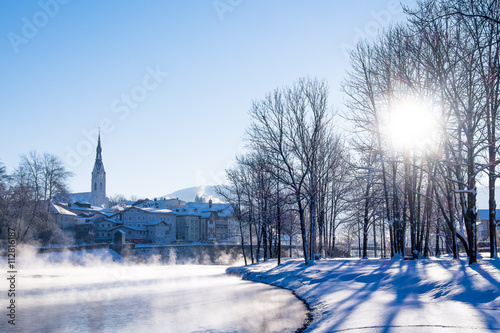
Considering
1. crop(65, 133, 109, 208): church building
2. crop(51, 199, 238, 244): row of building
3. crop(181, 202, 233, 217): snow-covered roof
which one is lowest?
crop(51, 199, 238, 244): row of building

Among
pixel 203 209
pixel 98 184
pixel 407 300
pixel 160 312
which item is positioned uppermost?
pixel 98 184

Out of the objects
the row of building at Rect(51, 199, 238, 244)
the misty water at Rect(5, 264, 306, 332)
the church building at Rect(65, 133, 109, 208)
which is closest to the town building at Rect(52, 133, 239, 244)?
the row of building at Rect(51, 199, 238, 244)

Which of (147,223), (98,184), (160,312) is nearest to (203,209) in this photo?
(147,223)

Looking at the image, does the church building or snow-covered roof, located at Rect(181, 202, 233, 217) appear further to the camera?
the church building

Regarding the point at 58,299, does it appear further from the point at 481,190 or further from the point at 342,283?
the point at 481,190

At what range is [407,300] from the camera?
12.0 metres

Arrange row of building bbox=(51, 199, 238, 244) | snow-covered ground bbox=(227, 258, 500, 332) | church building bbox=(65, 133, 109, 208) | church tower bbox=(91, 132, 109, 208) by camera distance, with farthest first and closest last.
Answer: church tower bbox=(91, 132, 109, 208), church building bbox=(65, 133, 109, 208), row of building bbox=(51, 199, 238, 244), snow-covered ground bbox=(227, 258, 500, 332)

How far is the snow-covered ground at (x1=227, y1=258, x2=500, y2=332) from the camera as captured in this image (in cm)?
871

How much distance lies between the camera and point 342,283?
59.2 ft

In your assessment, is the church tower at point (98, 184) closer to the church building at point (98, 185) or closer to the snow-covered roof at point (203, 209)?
the church building at point (98, 185)

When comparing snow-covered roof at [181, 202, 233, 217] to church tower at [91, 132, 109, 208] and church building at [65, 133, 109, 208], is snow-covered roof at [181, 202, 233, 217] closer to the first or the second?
church building at [65, 133, 109, 208]

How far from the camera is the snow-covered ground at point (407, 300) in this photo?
343 inches

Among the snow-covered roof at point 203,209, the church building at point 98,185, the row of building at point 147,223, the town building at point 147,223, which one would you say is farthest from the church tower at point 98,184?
the snow-covered roof at point 203,209

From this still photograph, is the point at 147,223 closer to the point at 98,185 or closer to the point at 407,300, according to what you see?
the point at 98,185
